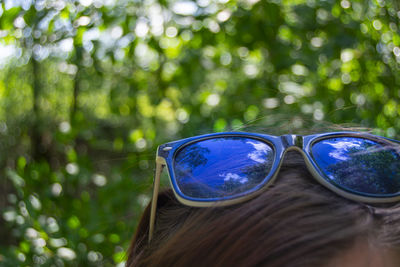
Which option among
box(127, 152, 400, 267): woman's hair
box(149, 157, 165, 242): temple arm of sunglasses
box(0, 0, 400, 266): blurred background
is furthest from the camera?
box(0, 0, 400, 266): blurred background

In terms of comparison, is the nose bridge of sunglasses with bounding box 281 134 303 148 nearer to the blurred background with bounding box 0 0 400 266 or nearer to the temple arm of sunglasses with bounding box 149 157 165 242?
the temple arm of sunglasses with bounding box 149 157 165 242

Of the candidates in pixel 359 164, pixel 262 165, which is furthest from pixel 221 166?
pixel 359 164

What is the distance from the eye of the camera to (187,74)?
2168 millimetres

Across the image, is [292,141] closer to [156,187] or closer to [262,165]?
[262,165]

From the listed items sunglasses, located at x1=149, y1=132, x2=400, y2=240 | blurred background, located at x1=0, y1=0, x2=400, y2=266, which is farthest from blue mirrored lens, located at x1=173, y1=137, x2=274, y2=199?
blurred background, located at x1=0, y1=0, x2=400, y2=266

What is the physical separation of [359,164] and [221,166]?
0.75ft

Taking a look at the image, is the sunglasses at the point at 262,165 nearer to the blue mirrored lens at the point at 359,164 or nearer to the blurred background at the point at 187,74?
the blue mirrored lens at the point at 359,164

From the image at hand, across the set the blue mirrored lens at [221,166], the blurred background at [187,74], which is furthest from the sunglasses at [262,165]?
the blurred background at [187,74]

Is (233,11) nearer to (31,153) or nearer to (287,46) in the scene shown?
(287,46)

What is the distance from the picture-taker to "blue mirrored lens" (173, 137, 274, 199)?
2.11ft

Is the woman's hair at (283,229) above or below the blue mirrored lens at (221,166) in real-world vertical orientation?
below

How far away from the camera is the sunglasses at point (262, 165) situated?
64cm

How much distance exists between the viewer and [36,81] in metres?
3.36

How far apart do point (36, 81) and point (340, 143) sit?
3071mm
